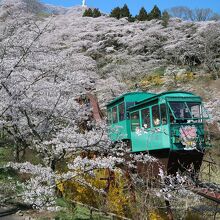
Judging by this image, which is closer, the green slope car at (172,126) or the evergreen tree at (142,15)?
the green slope car at (172,126)

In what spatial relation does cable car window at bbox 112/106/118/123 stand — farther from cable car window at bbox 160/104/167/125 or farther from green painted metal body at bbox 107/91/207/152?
cable car window at bbox 160/104/167/125

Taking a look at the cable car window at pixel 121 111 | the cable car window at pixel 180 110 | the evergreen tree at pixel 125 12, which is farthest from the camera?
the evergreen tree at pixel 125 12

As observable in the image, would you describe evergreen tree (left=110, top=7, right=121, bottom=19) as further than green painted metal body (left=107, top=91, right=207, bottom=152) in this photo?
Yes

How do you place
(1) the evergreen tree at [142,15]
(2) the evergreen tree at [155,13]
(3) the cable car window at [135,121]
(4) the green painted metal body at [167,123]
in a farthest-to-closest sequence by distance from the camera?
(1) the evergreen tree at [142,15]
(2) the evergreen tree at [155,13]
(3) the cable car window at [135,121]
(4) the green painted metal body at [167,123]

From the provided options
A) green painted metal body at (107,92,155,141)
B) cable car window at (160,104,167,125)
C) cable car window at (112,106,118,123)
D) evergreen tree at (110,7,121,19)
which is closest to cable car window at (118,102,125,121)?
green painted metal body at (107,92,155,141)

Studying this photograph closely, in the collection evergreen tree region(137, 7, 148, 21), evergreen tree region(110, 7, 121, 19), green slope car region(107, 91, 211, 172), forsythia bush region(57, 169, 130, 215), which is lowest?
forsythia bush region(57, 169, 130, 215)

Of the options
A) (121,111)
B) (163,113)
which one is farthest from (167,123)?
(121,111)

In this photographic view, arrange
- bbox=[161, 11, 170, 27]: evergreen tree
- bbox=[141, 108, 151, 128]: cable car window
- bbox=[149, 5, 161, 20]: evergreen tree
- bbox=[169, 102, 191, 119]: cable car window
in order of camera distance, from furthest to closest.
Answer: bbox=[149, 5, 161, 20]: evergreen tree → bbox=[161, 11, 170, 27]: evergreen tree → bbox=[141, 108, 151, 128]: cable car window → bbox=[169, 102, 191, 119]: cable car window

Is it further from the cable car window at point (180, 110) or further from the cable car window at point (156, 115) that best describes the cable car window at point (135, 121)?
the cable car window at point (180, 110)

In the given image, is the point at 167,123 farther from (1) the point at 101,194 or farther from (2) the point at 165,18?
(2) the point at 165,18

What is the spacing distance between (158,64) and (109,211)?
71.8 ft

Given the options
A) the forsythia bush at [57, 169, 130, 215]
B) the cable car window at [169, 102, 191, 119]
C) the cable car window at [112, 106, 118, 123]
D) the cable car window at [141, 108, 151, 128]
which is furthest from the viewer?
the cable car window at [112, 106, 118, 123]

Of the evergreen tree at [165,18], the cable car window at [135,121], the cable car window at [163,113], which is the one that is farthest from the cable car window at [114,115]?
the evergreen tree at [165,18]

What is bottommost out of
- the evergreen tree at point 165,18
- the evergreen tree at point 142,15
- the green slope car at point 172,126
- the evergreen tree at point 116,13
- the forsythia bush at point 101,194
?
the forsythia bush at point 101,194
